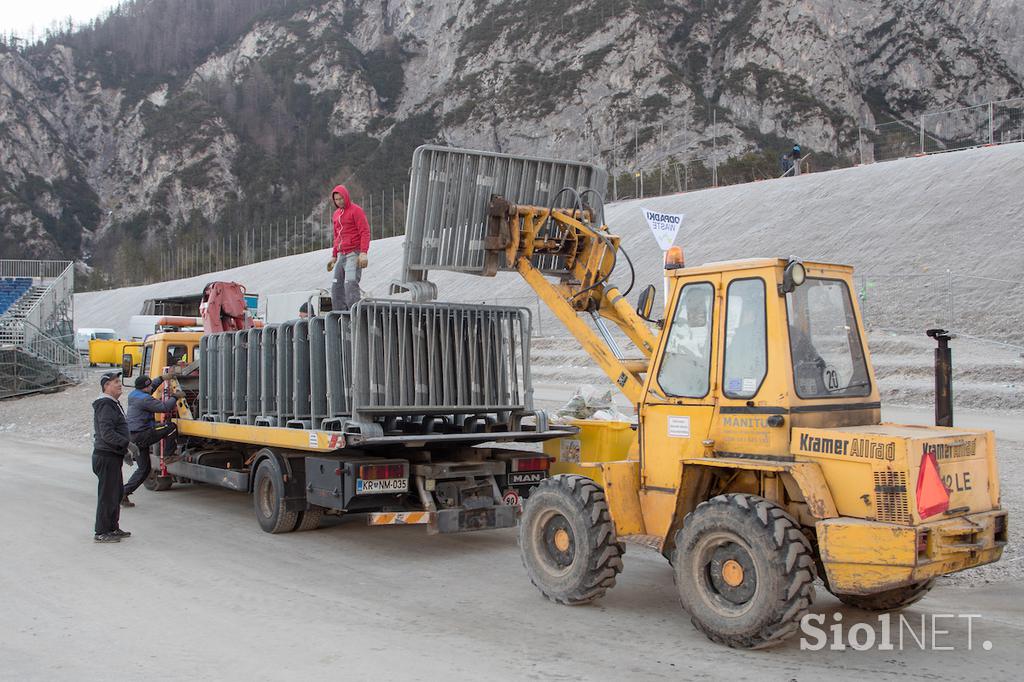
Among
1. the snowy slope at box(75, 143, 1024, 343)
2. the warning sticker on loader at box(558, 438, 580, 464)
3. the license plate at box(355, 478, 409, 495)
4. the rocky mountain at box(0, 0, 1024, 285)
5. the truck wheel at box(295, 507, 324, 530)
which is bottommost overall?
the truck wheel at box(295, 507, 324, 530)

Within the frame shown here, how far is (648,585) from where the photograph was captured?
765cm

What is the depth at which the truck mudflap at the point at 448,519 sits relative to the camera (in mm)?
8508

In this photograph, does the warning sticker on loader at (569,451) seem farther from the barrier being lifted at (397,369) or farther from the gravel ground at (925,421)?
the gravel ground at (925,421)

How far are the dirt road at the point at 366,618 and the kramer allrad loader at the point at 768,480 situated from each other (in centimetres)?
39

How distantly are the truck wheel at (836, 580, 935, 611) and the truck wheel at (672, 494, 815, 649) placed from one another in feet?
3.51

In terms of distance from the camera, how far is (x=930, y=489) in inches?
215

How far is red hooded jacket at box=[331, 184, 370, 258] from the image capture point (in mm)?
10531

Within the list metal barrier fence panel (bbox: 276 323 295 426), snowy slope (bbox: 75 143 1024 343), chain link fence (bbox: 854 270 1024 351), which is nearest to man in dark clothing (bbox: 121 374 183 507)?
metal barrier fence panel (bbox: 276 323 295 426)

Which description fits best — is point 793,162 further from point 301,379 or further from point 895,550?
point 895,550

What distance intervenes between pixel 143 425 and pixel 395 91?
459ft

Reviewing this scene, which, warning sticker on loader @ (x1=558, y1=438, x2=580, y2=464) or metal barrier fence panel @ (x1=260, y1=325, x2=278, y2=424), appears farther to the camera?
metal barrier fence panel @ (x1=260, y1=325, x2=278, y2=424)

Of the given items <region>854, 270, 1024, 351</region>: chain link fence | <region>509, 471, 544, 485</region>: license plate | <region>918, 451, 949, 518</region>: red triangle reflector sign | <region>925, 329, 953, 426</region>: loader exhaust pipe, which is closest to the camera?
<region>918, 451, 949, 518</region>: red triangle reflector sign

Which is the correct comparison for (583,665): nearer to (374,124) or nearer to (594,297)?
(594,297)

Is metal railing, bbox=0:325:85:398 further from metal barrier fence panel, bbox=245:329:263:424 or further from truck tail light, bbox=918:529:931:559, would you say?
truck tail light, bbox=918:529:931:559
